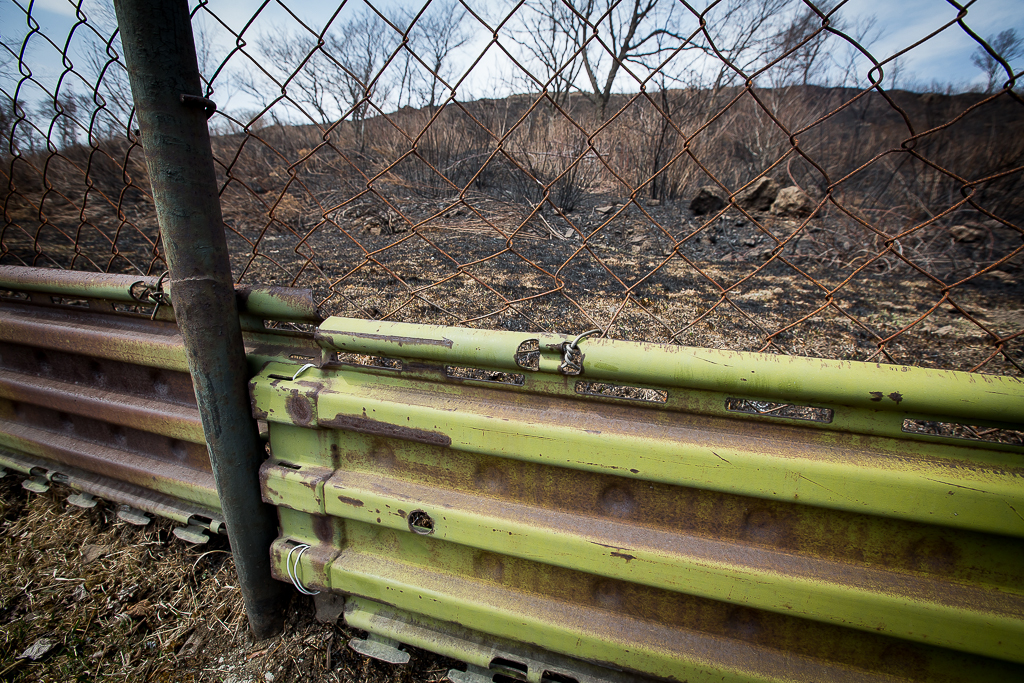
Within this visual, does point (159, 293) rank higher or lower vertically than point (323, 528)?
higher

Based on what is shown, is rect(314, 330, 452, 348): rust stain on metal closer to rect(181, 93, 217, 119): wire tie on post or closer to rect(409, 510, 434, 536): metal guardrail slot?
rect(409, 510, 434, 536): metal guardrail slot

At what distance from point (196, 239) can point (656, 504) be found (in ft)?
3.90

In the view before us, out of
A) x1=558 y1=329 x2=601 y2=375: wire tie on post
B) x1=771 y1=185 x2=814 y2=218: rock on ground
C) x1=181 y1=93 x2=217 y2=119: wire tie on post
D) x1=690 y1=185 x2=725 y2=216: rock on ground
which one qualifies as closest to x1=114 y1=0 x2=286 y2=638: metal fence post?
x1=181 y1=93 x2=217 y2=119: wire tie on post

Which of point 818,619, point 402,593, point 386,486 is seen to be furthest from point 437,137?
point 818,619

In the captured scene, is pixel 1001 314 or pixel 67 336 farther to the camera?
pixel 1001 314

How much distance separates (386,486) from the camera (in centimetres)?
112

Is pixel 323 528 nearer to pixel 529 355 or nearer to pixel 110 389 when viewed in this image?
pixel 529 355

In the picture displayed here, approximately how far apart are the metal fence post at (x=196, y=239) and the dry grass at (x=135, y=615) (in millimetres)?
321

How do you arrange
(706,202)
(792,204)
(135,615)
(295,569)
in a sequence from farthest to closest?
(792,204), (706,202), (135,615), (295,569)

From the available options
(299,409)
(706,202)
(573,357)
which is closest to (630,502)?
(573,357)

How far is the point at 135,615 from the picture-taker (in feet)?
4.65

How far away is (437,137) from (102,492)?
1.89 meters

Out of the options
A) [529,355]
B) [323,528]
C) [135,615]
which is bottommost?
[135,615]

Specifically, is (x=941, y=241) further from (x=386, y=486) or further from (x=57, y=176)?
(x=57, y=176)
